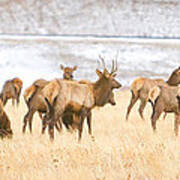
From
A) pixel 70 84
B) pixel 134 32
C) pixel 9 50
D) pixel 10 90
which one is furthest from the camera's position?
pixel 134 32

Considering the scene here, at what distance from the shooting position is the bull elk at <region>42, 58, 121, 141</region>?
827 cm

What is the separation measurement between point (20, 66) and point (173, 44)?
14817mm

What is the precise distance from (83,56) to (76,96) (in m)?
33.5

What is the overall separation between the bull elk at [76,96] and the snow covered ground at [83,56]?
21.9 metres

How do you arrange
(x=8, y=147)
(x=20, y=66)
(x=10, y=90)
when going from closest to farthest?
(x=8, y=147)
(x=10, y=90)
(x=20, y=66)

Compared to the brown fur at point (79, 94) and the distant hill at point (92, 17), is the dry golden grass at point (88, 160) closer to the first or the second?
the brown fur at point (79, 94)

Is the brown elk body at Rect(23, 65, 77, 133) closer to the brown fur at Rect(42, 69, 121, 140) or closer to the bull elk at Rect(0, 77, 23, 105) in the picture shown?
the brown fur at Rect(42, 69, 121, 140)

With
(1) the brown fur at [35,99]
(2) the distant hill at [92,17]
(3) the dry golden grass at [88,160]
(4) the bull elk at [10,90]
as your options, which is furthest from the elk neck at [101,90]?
(2) the distant hill at [92,17]

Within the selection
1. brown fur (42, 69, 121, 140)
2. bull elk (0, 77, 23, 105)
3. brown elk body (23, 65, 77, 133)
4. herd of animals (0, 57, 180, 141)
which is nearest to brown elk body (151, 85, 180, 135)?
herd of animals (0, 57, 180, 141)

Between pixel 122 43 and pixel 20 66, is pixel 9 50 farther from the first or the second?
pixel 122 43

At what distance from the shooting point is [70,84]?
331 inches

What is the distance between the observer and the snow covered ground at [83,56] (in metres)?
35.1

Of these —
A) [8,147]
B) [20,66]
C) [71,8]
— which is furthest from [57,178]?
[71,8]

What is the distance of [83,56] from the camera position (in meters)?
41.8
